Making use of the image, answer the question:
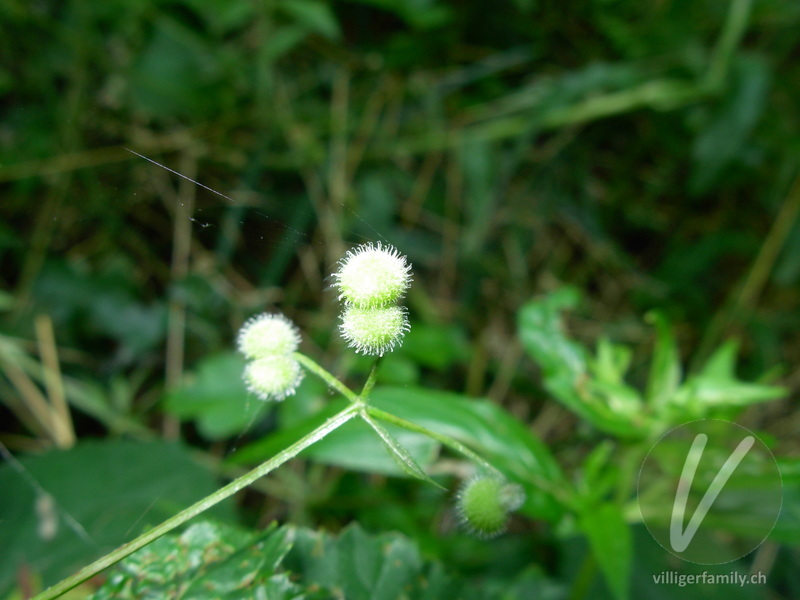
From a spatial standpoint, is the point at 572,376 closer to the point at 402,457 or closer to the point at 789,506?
the point at 789,506

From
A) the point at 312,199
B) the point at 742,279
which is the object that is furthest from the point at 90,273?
the point at 742,279

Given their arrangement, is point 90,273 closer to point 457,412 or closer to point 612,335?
point 457,412

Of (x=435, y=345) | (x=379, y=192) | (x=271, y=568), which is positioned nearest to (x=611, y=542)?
(x=271, y=568)

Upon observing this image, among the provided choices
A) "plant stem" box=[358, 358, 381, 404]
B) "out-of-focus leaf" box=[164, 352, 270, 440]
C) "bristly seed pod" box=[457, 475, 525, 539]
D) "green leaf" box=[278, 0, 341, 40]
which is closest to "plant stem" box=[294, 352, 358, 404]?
"plant stem" box=[358, 358, 381, 404]

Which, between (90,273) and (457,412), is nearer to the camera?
(457,412)

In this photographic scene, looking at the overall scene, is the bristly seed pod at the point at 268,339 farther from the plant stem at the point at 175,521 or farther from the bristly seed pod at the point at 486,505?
the bristly seed pod at the point at 486,505

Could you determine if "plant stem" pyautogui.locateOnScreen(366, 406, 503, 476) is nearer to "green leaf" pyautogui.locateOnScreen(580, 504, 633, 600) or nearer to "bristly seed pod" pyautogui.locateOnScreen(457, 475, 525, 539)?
"bristly seed pod" pyautogui.locateOnScreen(457, 475, 525, 539)
